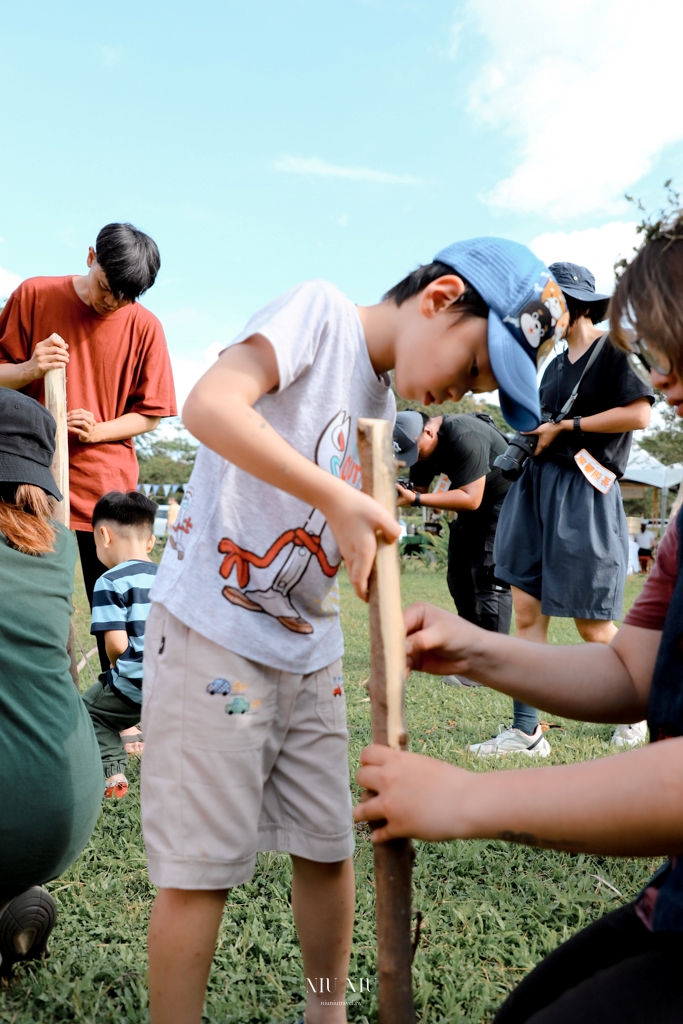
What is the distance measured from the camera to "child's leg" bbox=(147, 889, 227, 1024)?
1.58m

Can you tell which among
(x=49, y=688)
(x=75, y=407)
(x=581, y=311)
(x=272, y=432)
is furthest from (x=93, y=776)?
(x=581, y=311)

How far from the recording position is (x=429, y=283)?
170 cm

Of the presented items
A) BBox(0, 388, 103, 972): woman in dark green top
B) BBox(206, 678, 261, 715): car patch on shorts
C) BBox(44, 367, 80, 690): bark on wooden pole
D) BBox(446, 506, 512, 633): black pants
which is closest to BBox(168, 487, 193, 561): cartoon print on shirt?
BBox(206, 678, 261, 715): car patch on shorts

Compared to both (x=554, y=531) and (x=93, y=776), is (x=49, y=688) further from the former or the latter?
(x=554, y=531)

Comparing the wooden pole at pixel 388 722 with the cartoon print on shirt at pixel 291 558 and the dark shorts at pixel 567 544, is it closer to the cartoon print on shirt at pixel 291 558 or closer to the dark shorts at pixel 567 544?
the cartoon print on shirt at pixel 291 558

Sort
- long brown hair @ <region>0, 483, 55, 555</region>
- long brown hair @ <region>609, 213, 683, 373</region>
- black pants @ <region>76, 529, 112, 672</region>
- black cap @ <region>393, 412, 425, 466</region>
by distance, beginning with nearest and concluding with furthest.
→ 1. long brown hair @ <region>609, 213, 683, 373</region>
2. long brown hair @ <region>0, 483, 55, 555</region>
3. black pants @ <region>76, 529, 112, 672</region>
4. black cap @ <region>393, 412, 425, 466</region>

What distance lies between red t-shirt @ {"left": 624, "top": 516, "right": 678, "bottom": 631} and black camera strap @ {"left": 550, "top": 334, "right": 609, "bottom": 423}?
2.12 m

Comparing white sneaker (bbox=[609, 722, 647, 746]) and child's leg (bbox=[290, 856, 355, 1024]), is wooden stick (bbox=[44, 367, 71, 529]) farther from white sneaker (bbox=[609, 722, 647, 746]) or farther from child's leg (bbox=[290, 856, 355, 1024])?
white sneaker (bbox=[609, 722, 647, 746])

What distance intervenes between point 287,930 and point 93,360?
229 cm

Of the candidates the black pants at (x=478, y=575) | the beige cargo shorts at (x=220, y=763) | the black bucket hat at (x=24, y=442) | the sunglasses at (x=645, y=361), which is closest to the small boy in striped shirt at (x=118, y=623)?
the black bucket hat at (x=24, y=442)

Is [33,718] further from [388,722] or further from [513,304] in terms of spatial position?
[513,304]

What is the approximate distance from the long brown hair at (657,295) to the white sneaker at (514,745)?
2.73 m

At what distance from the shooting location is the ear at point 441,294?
1.64 metres

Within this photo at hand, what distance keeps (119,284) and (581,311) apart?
194 cm
